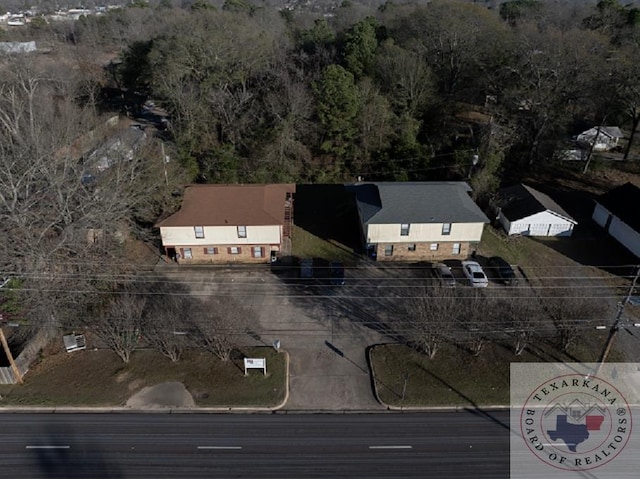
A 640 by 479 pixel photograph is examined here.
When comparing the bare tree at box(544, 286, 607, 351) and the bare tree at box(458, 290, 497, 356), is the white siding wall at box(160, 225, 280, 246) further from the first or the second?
the bare tree at box(544, 286, 607, 351)

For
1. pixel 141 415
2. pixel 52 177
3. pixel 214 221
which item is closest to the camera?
pixel 141 415

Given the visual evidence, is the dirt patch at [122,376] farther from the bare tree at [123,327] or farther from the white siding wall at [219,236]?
the white siding wall at [219,236]

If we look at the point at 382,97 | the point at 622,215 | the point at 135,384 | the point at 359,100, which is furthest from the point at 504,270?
the point at 135,384

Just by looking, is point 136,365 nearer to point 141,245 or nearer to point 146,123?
point 141,245

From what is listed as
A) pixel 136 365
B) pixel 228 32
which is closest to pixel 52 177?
pixel 136 365

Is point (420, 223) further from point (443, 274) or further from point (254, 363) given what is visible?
point (254, 363)

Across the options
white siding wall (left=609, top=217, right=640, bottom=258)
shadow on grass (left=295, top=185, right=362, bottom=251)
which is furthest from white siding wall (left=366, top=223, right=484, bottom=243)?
white siding wall (left=609, top=217, right=640, bottom=258)
